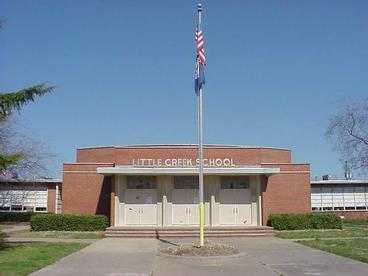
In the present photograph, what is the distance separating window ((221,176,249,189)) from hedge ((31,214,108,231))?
7423mm

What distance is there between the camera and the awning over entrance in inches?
1177

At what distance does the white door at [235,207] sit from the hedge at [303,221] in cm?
153

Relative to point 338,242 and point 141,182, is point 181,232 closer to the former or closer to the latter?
point 141,182

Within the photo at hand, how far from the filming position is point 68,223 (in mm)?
30625

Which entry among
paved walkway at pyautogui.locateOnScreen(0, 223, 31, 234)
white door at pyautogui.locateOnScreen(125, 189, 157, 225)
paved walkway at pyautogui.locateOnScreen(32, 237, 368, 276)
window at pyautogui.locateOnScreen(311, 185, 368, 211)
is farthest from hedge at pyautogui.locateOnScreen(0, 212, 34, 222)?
paved walkway at pyautogui.locateOnScreen(32, 237, 368, 276)

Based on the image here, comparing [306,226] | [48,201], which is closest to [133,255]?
[306,226]

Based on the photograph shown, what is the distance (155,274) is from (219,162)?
1875cm

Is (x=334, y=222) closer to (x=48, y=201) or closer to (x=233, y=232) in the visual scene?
(x=233, y=232)

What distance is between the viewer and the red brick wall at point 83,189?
110 feet

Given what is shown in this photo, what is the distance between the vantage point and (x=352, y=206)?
4841cm

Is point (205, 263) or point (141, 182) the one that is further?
point (141, 182)

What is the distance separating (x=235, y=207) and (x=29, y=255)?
15.8 m

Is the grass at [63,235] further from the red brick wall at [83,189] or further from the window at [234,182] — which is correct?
the window at [234,182]

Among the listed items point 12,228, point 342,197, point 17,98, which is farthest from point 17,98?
point 342,197
